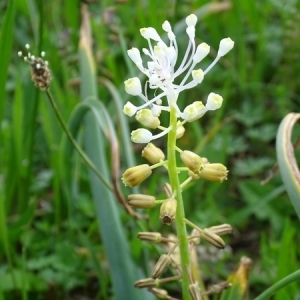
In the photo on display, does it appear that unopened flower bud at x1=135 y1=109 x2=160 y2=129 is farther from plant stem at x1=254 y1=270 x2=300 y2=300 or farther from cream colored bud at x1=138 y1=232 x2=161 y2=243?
plant stem at x1=254 y1=270 x2=300 y2=300

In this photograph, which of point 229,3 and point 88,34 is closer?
point 88,34

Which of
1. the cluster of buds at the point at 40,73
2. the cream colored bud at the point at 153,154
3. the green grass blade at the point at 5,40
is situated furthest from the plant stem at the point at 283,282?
the green grass blade at the point at 5,40

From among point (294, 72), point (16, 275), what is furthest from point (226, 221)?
point (294, 72)

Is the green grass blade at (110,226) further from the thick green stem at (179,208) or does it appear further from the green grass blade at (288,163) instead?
the green grass blade at (288,163)

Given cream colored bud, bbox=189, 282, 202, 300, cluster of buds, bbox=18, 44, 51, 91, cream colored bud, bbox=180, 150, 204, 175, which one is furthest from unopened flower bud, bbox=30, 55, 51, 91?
cream colored bud, bbox=189, 282, 202, 300

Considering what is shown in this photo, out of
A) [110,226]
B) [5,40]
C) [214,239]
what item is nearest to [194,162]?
[214,239]

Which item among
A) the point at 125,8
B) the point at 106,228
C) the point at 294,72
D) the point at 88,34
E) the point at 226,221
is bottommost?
the point at 226,221

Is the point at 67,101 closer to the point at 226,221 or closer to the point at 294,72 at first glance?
the point at 226,221

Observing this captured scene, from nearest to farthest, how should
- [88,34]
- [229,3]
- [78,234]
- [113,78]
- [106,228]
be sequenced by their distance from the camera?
[106,228], [78,234], [88,34], [113,78], [229,3]
